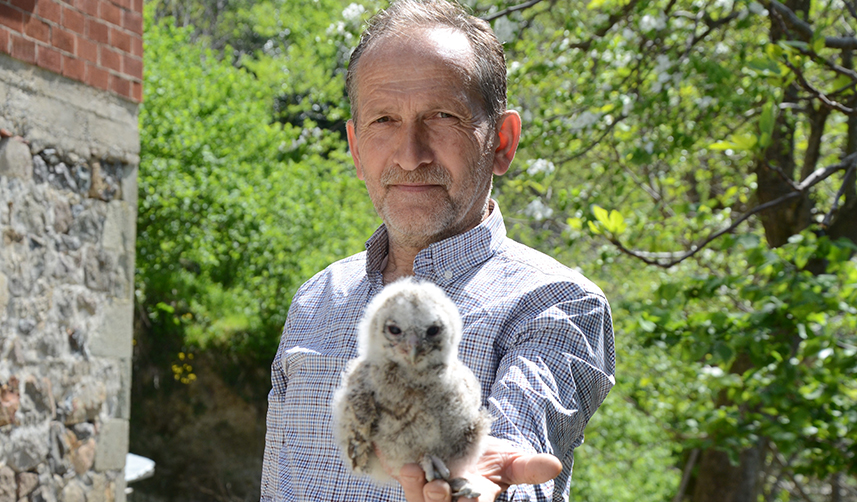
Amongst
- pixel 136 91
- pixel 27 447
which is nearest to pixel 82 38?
pixel 136 91

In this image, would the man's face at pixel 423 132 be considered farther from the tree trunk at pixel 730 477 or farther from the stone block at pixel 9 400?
the tree trunk at pixel 730 477

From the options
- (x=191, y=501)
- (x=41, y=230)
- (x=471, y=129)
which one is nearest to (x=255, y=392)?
(x=191, y=501)

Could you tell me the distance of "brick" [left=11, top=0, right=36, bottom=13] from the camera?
17.2 feet

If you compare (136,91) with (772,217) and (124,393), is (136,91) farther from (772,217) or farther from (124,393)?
(772,217)

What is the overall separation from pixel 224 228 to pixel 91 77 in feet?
26.0

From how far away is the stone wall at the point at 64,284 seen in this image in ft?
18.0

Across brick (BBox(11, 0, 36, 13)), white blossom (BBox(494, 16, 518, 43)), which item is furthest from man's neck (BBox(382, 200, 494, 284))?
brick (BBox(11, 0, 36, 13))

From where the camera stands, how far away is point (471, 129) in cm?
196

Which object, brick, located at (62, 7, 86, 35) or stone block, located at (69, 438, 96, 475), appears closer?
brick, located at (62, 7, 86, 35)

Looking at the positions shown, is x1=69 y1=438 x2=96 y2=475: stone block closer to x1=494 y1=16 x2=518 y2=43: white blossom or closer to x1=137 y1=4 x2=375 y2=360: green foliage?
x1=494 y1=16 x2=518 y2=43: white blossom

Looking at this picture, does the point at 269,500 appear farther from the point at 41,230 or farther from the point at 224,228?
the point at 224,228

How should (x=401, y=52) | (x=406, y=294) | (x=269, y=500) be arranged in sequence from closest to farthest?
(x=406, y=294)
(x=401, y=52)
(x=269, y=500)

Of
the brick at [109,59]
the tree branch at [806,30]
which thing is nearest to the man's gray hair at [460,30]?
the tree branch at [806,30]

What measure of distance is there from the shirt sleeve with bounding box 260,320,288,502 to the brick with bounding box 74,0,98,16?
15.4 feet
